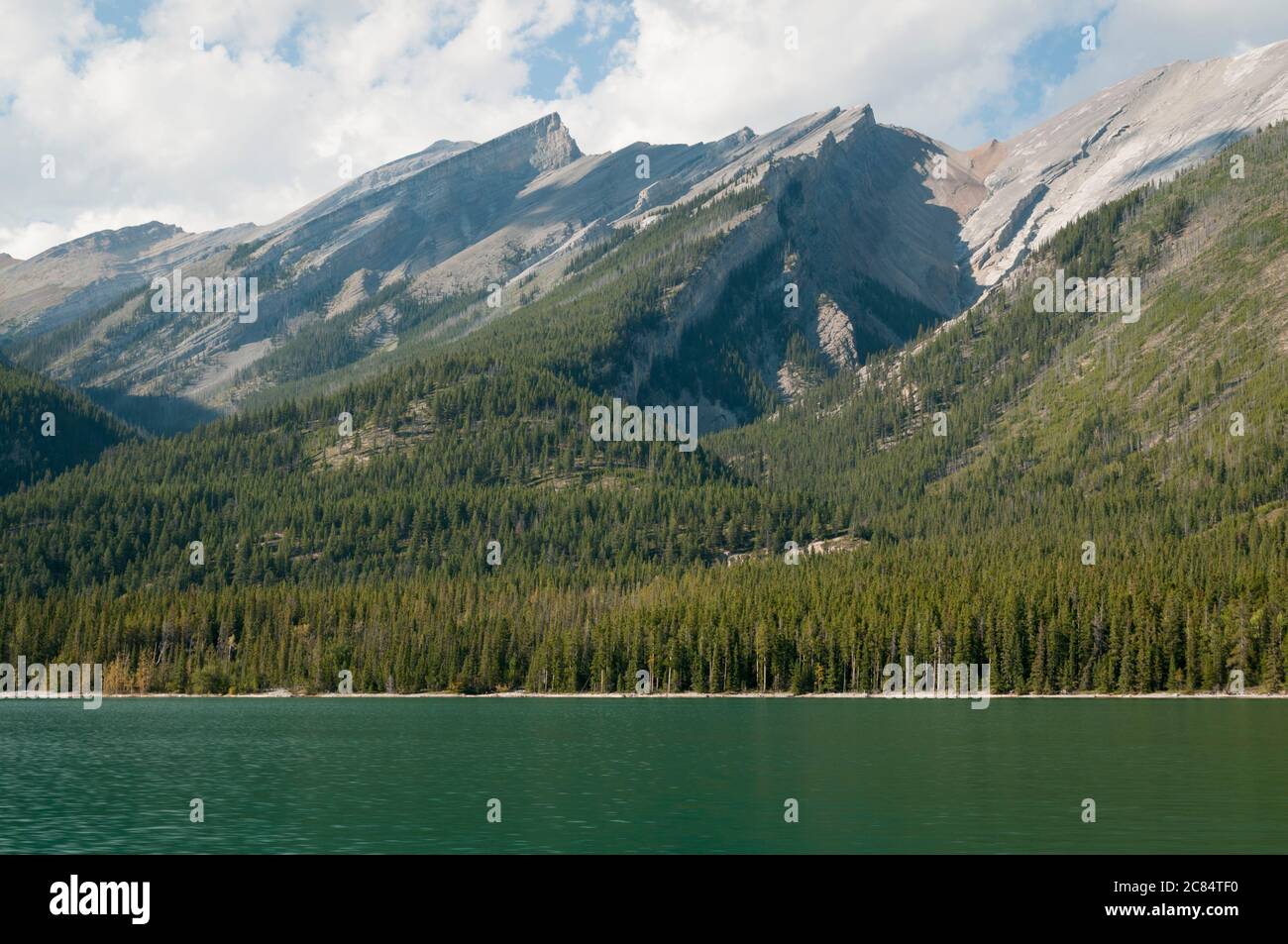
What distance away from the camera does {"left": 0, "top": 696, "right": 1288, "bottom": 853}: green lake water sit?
65312 millimetres

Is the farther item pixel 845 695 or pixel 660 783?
pixel 845 695

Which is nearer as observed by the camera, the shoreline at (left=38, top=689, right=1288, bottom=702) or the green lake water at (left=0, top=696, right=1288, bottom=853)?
the green lake water at (left=0, top=696, right=1288, bottom=853)

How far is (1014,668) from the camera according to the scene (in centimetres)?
18462

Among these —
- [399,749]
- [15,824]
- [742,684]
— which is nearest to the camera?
[15,824]

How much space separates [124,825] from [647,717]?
272ft

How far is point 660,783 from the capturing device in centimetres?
8712

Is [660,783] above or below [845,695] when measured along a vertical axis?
below

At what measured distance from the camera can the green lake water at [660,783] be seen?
65.3 m

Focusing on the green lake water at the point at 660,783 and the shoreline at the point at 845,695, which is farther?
the shoreline at the point at 845,695
